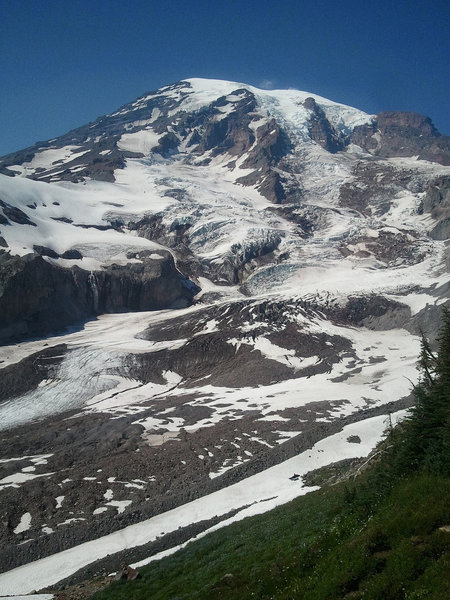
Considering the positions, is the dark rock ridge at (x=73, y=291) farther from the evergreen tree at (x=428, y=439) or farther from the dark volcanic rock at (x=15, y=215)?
the evergreen tree at (x=428, y=439)

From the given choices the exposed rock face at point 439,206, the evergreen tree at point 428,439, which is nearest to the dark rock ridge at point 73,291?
the exposed rock face at point 439,206

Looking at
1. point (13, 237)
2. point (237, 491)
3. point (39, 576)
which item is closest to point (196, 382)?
point (237, 491)

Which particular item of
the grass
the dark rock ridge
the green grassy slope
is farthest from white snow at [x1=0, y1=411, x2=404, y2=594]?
the dark rock ridge

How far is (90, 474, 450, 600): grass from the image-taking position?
10266 millimetres

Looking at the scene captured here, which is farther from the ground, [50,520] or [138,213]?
[138,213]

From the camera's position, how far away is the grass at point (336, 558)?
10.3 meters

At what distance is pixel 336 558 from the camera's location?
12.2 meters

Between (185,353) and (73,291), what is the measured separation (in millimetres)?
51787

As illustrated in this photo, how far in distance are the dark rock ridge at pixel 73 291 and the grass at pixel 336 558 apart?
103 meters

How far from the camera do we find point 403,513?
1236 centimetres

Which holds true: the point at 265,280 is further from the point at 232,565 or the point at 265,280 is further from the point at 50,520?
the point at 232,565

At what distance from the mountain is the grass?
10365 mm

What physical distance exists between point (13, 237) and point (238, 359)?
83.5 m

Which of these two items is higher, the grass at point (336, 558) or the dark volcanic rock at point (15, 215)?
the dark volcanic rock at point (15, 215)
